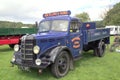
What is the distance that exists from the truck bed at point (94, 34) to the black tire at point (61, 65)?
199cm

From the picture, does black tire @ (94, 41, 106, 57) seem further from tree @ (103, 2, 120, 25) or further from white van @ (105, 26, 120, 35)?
tree @ (103, 2, 120, 25)

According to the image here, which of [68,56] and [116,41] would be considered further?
[116,41]

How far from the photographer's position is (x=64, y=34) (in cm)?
686

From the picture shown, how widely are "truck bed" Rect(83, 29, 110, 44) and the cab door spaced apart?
0.54 metres

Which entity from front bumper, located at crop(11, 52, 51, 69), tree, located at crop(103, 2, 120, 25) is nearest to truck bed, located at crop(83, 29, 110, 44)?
front bumper, located at crop(11, 52, 51, 69)

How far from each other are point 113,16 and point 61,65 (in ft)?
135

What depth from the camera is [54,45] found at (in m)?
6.42

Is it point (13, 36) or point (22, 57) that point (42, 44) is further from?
point (13, 36)

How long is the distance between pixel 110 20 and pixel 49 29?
4180cm

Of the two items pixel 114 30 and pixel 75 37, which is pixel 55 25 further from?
pixel 114 30

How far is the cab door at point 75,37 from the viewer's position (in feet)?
23.7

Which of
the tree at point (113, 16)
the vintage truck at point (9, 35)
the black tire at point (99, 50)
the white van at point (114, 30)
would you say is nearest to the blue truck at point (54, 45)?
the black tire at point (99, 50)

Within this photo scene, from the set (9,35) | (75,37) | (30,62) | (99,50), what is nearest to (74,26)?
(75,37)

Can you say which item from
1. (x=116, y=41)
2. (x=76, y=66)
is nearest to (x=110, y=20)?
(x=116, y=41)
